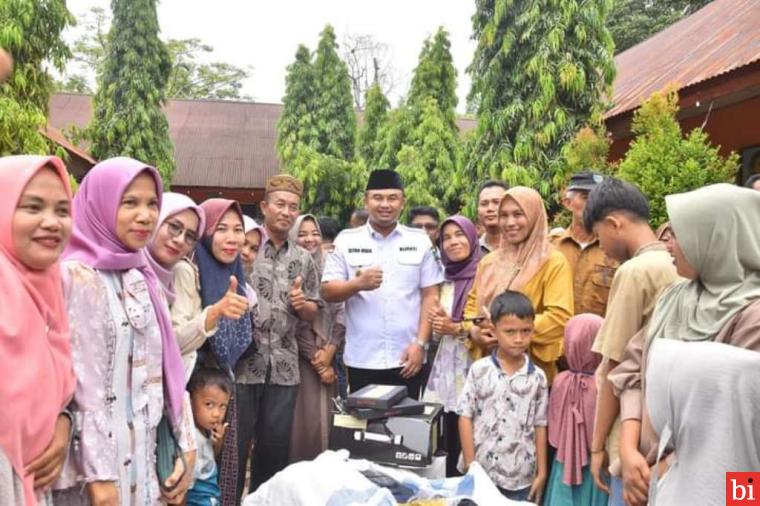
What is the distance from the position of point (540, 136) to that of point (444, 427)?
5.25 metres

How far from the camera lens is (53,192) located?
1.78m

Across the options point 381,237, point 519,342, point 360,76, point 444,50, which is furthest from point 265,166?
point 519,342

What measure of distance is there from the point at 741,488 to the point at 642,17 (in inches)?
830

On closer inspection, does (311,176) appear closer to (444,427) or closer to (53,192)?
(444,427)

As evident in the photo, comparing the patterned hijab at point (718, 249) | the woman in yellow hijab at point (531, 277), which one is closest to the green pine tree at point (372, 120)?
the woman in yellow hijab at point (531, 277)

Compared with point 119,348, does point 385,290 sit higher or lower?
higher

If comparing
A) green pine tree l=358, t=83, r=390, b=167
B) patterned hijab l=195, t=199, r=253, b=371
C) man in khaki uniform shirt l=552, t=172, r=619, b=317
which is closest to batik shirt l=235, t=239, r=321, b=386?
patterned hijab l=195, t=199, r=253, b=371

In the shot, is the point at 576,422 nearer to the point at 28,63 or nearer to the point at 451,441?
the point at 451,441

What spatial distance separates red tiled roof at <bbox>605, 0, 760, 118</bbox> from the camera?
6628 millimetres

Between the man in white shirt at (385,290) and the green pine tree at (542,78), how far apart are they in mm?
4309

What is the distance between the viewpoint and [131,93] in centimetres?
1416

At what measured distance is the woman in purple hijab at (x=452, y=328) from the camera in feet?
11.8

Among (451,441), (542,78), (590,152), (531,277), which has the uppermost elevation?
(542,78)

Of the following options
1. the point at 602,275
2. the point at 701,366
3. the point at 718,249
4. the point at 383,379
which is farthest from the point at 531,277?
the point at 701,366
